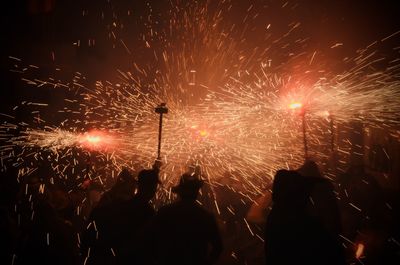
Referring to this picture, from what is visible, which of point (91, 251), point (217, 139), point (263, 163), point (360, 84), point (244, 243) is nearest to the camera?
point (91, 251)

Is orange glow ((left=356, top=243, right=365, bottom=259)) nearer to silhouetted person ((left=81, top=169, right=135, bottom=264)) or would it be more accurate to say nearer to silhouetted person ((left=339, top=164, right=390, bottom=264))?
silhouetted person ((left=339, top=164, right=390, bottom=264))

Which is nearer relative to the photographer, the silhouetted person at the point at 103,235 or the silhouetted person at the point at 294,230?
the silhouetted person at the point at 294,230

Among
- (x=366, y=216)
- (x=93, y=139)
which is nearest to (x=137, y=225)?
(x=366, y=216)

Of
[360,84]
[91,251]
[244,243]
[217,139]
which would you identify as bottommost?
[244,243]

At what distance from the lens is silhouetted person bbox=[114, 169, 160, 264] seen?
2906 mm

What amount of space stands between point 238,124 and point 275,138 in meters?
2.20

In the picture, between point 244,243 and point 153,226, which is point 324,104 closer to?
point 244,243

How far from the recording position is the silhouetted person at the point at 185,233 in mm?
2826

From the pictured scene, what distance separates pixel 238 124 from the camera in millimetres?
15812

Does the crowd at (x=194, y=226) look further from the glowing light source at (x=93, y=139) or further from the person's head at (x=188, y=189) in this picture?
the glowing light source at (x=93, y=139)

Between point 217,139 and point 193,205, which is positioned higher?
point 217,139

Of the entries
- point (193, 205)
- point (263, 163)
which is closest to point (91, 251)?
point (193, 205)

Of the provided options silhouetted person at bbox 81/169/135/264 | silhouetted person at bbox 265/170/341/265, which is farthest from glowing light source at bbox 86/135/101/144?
silhouetted person at bbox 265/170/341/265

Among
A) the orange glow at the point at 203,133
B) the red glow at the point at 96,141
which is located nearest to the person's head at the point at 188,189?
the orange glow at the point at 203,133
